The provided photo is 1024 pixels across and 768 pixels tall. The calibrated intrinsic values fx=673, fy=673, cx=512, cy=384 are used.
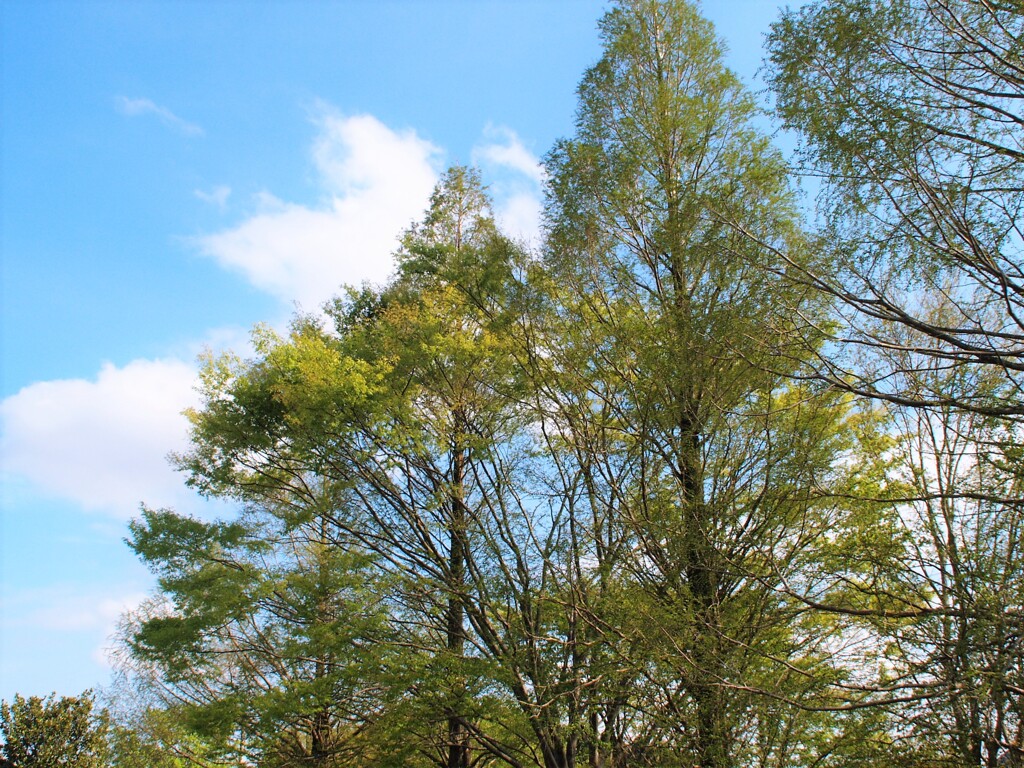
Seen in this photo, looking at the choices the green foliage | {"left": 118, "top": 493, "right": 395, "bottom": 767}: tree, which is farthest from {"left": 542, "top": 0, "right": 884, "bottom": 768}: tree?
{"left": 118, "top": 493, "right": 395, "bottom": 767}: tree

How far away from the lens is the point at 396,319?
9148 millimetres

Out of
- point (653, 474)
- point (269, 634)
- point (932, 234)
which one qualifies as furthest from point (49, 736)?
point (932, 234)

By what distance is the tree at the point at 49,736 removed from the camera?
55.6 ft

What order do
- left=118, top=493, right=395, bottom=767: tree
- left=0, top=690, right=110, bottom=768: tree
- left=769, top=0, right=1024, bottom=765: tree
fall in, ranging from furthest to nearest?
left=0, top=690, right=110, bottom=768: tree < left=118, top=493, right=395, bottom=767: tree < left=769, top=0, right=1024, bottom=765: tree

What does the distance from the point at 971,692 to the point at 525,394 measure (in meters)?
5.73

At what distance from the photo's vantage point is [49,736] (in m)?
17.2

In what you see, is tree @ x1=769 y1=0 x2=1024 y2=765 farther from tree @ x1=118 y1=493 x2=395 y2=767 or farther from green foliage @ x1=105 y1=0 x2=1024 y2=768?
tree @ x1=118 y1=493 x2=395 y2=767

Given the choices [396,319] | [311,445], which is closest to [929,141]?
[396,319]

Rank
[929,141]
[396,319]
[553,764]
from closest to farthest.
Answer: [929,141] → [553,764] → [396,319]

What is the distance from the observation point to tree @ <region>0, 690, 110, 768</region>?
16.9 m

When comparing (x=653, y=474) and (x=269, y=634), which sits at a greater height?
(x=653, y=474)

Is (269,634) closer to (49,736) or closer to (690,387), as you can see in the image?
(690,387)

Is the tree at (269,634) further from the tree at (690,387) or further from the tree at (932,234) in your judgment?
the tree at (932,234)

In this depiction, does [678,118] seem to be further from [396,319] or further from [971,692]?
[971,692]
